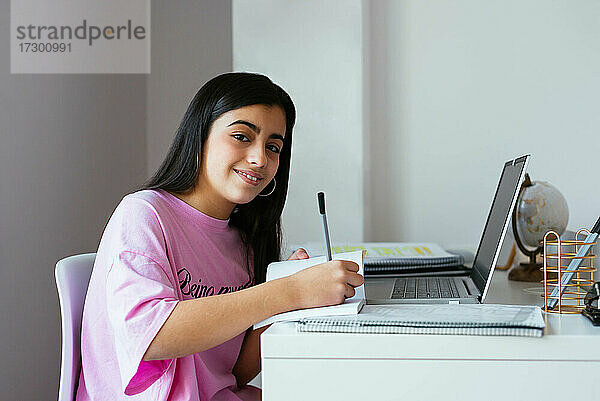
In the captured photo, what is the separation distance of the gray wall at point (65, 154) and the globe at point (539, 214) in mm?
951

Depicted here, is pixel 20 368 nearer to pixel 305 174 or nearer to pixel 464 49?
pixel 305 174

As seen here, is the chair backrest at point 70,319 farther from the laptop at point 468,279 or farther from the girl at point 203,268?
the laptop at point 468,279

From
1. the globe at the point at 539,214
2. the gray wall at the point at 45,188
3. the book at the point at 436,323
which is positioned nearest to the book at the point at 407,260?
the globe at the point at 539,214

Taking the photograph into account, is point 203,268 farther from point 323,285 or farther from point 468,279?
point 468,279

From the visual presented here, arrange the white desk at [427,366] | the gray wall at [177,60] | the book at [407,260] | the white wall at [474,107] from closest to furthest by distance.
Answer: the white desk at [427,366]
the book at [407,260]
the white wall at [474,107]
the gray wall at [177,60]

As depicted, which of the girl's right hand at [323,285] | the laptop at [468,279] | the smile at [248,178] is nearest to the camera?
the girl's right hand at [323,285]

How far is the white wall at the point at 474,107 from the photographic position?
6.45ft

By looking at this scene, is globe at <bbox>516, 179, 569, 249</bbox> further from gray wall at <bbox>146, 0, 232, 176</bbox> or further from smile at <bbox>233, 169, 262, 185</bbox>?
gray wall at <bbox>146, 0, 232, 176</bbox>

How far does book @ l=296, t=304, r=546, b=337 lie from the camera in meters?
0.79

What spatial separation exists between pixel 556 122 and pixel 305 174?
694 mm

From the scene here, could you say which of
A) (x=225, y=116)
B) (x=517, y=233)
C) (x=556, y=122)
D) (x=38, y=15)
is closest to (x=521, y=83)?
(x=556, y=122)

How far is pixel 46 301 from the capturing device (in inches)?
73.6

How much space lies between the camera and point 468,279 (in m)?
1.37

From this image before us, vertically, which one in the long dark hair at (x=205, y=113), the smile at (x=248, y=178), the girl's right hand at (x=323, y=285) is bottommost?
the girl's right hand at (x=323, y=285)
